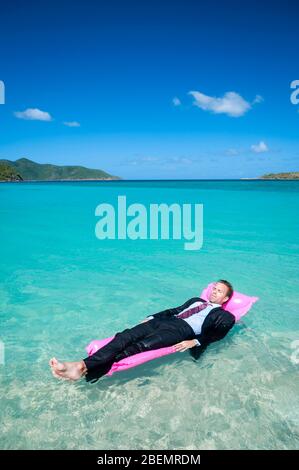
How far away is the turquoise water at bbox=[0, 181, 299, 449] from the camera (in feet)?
10.3

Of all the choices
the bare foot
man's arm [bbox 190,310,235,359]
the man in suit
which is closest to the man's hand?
the man in suit

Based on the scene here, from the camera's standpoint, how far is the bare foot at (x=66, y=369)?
3.23 meters

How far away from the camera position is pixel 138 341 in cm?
392

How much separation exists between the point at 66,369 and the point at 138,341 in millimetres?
968

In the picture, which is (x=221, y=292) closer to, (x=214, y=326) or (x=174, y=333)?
(x=214, y=326)

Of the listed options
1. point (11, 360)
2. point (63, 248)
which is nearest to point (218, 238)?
point (63, 248)

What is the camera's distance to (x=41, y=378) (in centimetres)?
394

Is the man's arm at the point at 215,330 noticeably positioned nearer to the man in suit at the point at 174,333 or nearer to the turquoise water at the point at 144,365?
the man in suit at the point at 174,333

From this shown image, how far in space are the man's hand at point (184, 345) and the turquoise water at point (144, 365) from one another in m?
0.32

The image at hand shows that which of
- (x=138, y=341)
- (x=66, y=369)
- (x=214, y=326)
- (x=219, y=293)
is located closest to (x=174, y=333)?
(x=138, y=341)

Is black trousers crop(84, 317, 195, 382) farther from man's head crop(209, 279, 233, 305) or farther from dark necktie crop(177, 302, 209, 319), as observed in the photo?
man's head crop(209, 279, 233, 305)

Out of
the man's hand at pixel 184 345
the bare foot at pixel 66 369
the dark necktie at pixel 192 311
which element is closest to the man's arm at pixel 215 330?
the man's hand at pixel 184 345

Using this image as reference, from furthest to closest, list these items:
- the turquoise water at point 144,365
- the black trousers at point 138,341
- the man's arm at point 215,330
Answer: the man's arm at point 215,330 < the black trousers at point 138,341 < the turquoise water at point 144,365

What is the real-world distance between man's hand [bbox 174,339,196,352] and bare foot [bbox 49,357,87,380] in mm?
1209
